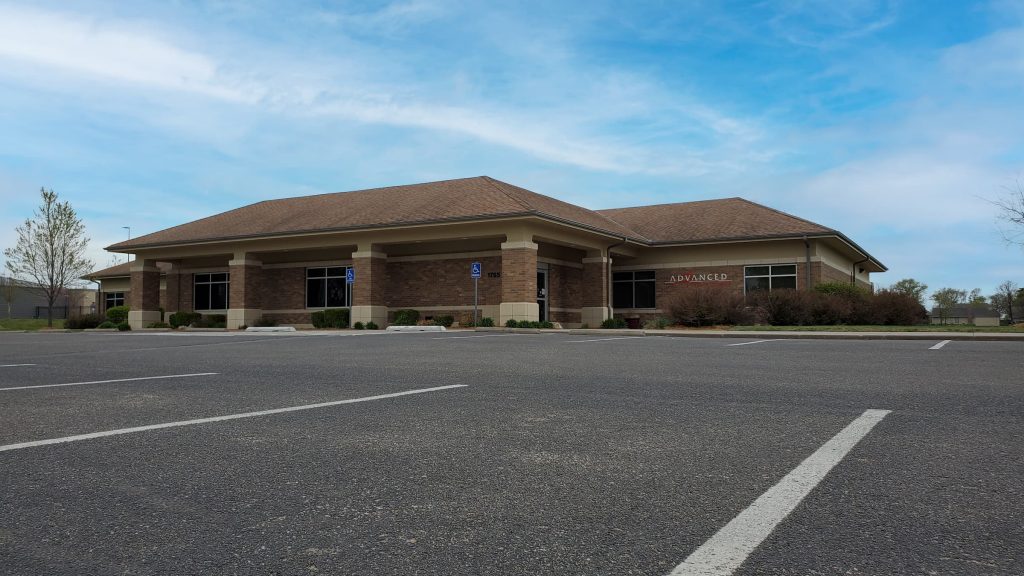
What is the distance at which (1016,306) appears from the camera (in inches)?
1335

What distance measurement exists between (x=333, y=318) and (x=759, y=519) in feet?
96.9

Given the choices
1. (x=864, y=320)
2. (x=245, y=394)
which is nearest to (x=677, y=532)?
(x=245, y=394)

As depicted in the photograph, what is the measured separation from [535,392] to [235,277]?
2934 cm

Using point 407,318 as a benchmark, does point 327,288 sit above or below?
above

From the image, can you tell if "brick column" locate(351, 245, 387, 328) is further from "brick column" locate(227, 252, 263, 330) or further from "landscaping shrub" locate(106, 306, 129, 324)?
"landscaping shrub" locate(106, 306, 129, 324)

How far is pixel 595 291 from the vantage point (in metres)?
32.4

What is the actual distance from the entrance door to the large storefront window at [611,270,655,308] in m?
4.27

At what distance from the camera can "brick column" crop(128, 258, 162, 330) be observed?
37.6m

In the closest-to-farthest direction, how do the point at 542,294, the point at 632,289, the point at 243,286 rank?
the point at 542,294 < the point at 243,286 < the point at 632,289

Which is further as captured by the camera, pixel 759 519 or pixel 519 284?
pixel 519 284

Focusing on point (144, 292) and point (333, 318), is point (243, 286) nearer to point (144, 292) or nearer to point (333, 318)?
point (333, 318)

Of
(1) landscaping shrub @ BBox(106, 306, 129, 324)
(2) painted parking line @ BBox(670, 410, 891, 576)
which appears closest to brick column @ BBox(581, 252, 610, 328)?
(1) landscaping shrub @ BBox(106, 306, 129, 324)

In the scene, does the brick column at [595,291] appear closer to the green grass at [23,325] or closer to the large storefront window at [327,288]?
the large storefront window at [327,288]

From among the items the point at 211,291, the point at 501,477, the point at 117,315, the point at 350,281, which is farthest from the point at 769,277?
the point at 117,315
